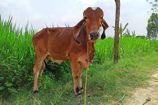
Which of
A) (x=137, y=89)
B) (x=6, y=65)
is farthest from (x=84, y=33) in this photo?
(x=137, y=89)

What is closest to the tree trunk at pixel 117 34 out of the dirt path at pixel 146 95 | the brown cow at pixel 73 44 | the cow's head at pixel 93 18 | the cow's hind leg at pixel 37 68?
the dirt path at pixel 146 95

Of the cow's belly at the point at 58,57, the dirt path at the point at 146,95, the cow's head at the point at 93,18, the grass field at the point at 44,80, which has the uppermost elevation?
the cow's head at the point at 93,18

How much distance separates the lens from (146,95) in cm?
671

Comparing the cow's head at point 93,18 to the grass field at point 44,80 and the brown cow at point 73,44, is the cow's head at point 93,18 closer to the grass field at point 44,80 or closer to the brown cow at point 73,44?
the brown cow at point 73,44

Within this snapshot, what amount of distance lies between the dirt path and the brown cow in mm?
892

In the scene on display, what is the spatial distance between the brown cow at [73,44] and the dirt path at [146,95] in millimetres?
892

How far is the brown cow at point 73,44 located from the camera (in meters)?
5.28

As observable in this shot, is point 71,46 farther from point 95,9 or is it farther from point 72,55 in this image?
point 95,9

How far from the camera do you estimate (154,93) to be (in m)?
6.94

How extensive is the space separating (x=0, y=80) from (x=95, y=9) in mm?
1987

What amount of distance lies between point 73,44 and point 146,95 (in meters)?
1.75

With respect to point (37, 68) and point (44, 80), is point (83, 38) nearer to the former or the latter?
point (37, 68)

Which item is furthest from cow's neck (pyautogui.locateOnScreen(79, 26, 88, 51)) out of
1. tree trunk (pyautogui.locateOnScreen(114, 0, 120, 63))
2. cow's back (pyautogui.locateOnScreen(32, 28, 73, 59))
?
tree trunk (pyautogui.locateOnScreen(114, 0, 120, 63))

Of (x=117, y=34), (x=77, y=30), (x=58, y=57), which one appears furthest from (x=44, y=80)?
(x=117, y=34)
